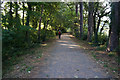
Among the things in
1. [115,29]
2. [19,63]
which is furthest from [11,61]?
[115,29]

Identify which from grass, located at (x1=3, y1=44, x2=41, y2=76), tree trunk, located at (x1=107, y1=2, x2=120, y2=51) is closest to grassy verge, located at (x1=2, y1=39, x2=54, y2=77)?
grass, located at (x1=3, y1=44, x2=41, y2=76)

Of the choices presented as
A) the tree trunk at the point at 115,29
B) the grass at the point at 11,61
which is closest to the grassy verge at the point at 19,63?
the grass at the point at 11,61

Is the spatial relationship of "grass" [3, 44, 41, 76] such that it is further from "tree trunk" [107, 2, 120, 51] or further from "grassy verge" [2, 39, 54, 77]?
"tree trunk" [107, 2, 120, 51]

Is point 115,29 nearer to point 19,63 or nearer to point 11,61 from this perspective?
point 19,63

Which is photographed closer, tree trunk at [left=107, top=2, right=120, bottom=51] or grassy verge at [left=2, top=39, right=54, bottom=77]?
grassy verge at [left=2, top=39, right=54, bottom=77]

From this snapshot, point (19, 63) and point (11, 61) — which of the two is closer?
point (19, 63)

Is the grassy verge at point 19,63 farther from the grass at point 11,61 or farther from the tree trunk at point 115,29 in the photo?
the tree trunk at point 115,29

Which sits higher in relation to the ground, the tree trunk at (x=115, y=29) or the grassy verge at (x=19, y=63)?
the tree trunk at (x=115, y=29)

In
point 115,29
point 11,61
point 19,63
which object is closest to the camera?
point 19,63

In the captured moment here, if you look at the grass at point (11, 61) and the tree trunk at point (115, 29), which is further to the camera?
the tree trunk at point (115, 29)

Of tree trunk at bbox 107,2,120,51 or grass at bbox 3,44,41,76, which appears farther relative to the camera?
tree trunk at bbox 107,2,120,51

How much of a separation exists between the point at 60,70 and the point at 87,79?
1.48 meters

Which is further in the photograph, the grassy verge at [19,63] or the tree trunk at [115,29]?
the tree trunk at [115,29]

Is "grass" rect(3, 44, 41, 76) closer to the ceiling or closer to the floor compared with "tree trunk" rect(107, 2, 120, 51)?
closer to the floor
